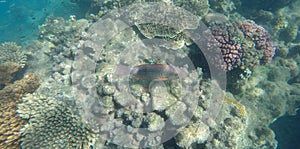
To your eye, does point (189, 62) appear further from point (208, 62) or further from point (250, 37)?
A: point (250, 37)

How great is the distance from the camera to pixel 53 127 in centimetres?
417

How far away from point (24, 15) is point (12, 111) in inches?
710

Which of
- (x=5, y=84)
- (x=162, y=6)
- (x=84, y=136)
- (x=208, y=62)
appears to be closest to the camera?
(x=84, y=136)

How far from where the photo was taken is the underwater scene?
4.16m

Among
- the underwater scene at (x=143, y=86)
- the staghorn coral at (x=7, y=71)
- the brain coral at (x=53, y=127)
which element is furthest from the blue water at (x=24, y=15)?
the brain coral at (x=53, y=127)

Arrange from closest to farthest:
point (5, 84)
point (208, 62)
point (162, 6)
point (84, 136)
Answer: point (84, 136), point (208, 62), point (5, 84), point (162, 6)

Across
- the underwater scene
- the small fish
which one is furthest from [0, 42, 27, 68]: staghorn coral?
the small fish

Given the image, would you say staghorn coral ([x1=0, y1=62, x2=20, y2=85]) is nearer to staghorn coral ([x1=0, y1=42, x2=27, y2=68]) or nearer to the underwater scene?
the underwater scene

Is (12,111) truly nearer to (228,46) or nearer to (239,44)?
(228,46)

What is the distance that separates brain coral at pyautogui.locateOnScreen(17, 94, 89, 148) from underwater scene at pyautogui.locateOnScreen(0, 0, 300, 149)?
0.02 m

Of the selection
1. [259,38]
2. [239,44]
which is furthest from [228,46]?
[259,38]

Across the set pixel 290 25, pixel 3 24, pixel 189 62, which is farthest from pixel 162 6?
pixel 3 24

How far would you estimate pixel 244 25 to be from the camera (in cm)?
586

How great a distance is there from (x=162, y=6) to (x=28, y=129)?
15.6 feet
